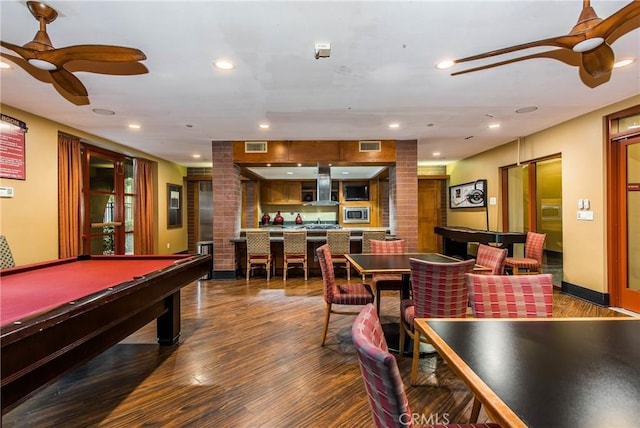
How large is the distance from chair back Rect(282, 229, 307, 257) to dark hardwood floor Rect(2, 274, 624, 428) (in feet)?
7.15

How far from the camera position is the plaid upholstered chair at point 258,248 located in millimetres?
5648

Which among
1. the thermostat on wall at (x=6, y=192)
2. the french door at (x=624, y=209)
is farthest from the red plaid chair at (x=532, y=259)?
the thermostat on wall at (x=6, y=192)

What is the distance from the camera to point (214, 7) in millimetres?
2039

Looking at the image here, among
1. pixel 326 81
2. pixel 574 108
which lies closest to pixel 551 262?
pixel 574 108

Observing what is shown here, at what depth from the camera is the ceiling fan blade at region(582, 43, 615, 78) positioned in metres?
2.02

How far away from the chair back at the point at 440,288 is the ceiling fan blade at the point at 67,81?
3059 mm

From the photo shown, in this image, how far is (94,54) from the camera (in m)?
2.11

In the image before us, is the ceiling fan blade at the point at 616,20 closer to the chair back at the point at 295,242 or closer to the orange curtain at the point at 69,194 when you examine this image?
the chair back at the point at 295,242

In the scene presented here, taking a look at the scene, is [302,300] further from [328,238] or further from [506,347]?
[506,347]

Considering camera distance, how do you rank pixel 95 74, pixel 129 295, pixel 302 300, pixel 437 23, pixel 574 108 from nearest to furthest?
pixel 129 295 → pixel 437 23 → pixel 95 74 → pixel 574 108 → pixel 302 300

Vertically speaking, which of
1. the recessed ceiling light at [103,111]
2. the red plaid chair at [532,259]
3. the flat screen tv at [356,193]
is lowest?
the red plaid chair at [532,259]

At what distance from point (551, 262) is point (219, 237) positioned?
21.0 ft

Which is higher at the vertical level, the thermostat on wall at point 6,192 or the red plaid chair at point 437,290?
the thermostat on wall at point 6,192

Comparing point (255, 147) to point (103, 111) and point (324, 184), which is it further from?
point (103, 111)
